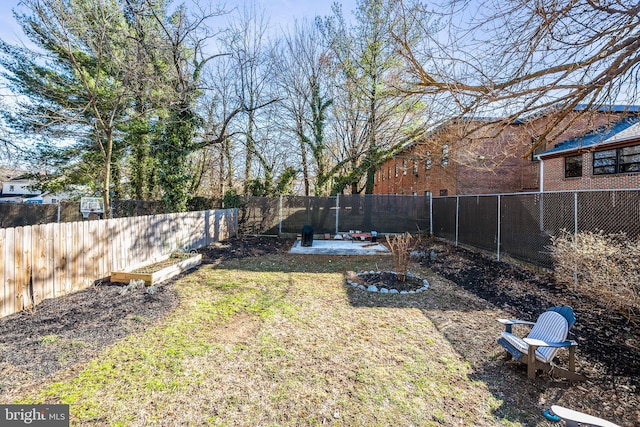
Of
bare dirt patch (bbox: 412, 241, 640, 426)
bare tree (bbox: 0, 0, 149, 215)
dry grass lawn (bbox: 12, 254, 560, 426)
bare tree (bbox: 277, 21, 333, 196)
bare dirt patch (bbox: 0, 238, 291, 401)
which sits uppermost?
bare tree (bbox: 277, 21, 333, 196)

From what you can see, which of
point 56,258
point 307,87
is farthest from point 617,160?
point 56,258

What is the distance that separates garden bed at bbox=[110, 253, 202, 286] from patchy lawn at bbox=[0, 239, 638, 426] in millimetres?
440

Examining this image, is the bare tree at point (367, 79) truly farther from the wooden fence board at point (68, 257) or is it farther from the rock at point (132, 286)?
the wooden fence board at point (68, 257)

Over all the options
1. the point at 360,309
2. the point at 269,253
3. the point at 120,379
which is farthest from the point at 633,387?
the point at 269,253

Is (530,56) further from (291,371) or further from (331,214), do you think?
(331,214)

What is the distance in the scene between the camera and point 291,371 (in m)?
2.86

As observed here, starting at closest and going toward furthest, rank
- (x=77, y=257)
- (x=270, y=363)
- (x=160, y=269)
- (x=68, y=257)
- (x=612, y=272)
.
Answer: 1. (x=270, y=363)
2. (x=612, y=272)
3. (x=68, y=257)
4. (x=77, y=257)
5. (x=160, y=269)

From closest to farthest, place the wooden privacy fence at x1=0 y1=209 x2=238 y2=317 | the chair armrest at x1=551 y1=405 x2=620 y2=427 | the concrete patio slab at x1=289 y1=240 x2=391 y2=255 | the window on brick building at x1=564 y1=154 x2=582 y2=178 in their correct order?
1. the chair armrest at x1=551 y1=405 x2=620 y2=427
2. the wooden privacy fence at x1=0 y1=209 x2=238 y2=317
3. the concrete patio slab at x1=289 y1=240 x2=391 y2=255
4. the window on brick building at x1=564 y1=154 x2=582 y2=178

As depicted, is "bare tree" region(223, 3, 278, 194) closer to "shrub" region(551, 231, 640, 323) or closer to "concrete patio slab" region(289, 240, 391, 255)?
"concrete patio slab" region(289, 240, 391, 255)

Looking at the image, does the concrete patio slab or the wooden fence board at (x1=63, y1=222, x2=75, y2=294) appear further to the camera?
the concrete patio slab

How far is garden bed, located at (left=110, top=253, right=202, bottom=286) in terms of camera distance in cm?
547

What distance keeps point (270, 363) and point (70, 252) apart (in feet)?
13.3

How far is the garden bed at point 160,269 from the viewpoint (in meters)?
5.47

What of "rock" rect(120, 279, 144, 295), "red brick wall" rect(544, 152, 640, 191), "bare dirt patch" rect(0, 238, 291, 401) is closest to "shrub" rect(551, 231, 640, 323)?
"bare dirt patch" rect(0, 238, 291, 401)
